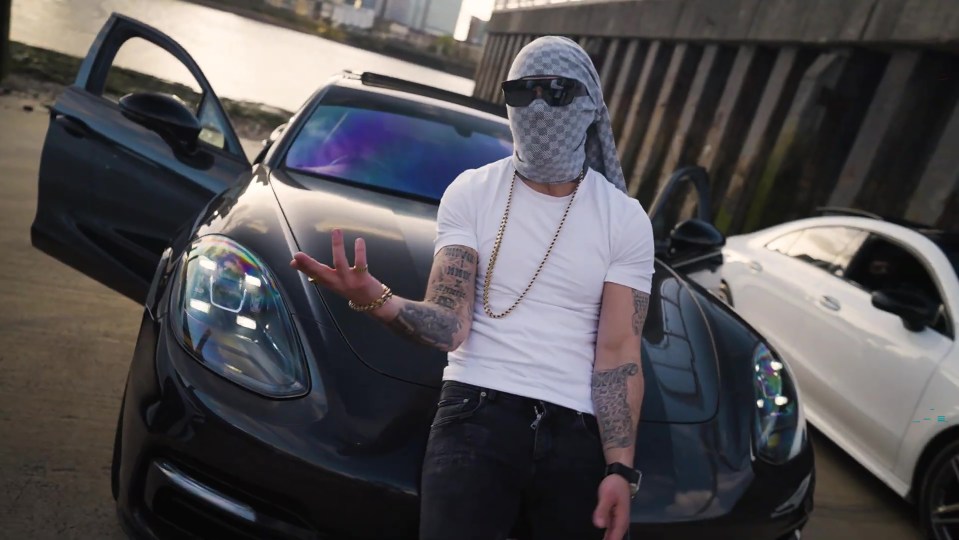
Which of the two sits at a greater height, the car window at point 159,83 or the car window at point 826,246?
the car window at point 826,246

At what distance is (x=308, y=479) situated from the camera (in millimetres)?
1854

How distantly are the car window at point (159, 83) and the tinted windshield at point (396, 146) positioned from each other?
541mm

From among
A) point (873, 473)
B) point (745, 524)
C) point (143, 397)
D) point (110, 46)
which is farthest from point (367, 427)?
point (873, 473)

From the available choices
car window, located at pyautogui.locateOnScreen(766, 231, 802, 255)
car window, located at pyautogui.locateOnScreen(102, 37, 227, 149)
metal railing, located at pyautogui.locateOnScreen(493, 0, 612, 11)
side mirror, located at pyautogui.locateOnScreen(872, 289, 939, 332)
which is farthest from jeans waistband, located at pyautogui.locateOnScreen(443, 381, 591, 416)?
metal railing, located at pyautogui.locateOnScreen(493, 0, 612, 11)

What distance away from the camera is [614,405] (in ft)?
5.88

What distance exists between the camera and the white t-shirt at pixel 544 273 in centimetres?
182

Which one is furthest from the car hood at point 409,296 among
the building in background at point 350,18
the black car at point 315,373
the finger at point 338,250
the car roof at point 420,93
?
the building in background at point 350,18

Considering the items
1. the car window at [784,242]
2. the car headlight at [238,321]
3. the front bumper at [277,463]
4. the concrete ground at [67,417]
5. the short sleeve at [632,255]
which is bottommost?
the concrete ground at [67,417]

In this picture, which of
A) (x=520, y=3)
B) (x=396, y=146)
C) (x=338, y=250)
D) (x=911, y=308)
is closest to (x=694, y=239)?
(x=911, y=308)

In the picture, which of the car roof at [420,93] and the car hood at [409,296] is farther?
the car roof at [420,93]

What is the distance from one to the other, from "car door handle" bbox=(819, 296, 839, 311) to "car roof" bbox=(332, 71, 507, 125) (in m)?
2.22

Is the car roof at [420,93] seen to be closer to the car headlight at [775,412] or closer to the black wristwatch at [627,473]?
the car headlight at [775,412]

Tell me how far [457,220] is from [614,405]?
0.56m

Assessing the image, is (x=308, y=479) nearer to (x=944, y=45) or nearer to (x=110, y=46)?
(x=110, y=46)
